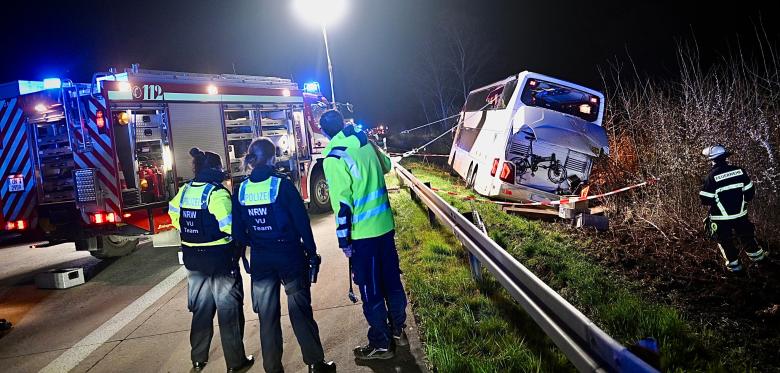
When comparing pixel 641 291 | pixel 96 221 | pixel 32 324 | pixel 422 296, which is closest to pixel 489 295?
pixel 422 296

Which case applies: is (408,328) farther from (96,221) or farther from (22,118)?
(22,118)

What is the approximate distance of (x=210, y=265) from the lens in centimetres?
352

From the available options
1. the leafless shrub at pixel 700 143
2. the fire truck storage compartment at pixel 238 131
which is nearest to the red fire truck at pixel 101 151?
the fire truck storage compartment at pixel 238 131

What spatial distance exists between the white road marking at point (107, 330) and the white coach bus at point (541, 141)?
523 centimetres

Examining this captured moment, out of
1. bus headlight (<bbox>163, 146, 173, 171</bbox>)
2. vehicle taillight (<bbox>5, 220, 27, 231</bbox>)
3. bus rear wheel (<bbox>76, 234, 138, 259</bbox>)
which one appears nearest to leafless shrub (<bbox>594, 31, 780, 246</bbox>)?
bus headlight (<bbox>163, 146, 173, 171</bbox>)

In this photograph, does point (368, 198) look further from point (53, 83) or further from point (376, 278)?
point (53, 83)

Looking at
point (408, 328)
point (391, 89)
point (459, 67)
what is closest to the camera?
point (408, 328)

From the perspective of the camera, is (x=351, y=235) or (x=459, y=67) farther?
(x=459, y=67)

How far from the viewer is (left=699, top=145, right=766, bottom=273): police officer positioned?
469cm

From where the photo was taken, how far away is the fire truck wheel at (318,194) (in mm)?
10102

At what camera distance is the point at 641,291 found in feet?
14.0

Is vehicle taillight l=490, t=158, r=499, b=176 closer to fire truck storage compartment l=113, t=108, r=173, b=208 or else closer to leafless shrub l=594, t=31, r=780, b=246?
leafless shrub l=594, t=31, r=780, b=246

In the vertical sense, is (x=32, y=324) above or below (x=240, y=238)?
below

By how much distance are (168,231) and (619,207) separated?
6.70m
